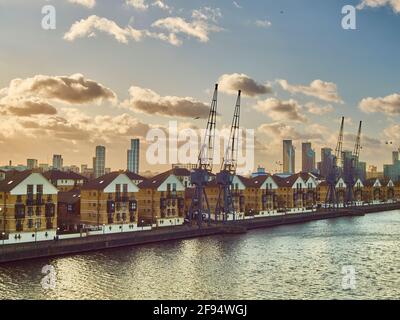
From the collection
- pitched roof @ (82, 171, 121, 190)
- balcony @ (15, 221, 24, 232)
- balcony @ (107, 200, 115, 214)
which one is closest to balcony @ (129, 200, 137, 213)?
balcony @ (107, 200, 115, 214)

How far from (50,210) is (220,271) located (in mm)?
24407

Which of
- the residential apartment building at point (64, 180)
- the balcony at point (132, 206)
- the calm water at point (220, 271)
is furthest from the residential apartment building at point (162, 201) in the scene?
the residential apartment building at point (64, 180)

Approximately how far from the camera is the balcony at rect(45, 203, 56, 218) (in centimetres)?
5666

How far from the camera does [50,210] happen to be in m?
57.0

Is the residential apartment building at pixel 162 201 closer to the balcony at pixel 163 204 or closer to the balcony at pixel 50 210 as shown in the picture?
the balcony at pixel 163 204

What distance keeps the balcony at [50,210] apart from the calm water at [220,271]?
824 centimetres

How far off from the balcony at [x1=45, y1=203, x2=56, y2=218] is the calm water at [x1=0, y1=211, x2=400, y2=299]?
8.24m

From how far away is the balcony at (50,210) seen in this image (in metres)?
56.7

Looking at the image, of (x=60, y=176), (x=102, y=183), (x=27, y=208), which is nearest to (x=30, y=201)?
(x=27, y=208)

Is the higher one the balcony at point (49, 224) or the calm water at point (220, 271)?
the balcony at point (49, 224)

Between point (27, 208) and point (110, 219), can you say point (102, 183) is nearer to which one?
point (110, 219)

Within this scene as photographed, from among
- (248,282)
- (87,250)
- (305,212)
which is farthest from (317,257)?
(305,212)

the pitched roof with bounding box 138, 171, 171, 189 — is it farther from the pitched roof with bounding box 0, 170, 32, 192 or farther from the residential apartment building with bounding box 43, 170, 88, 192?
the pitched roof with bounding box 0, 170, 32, 192
